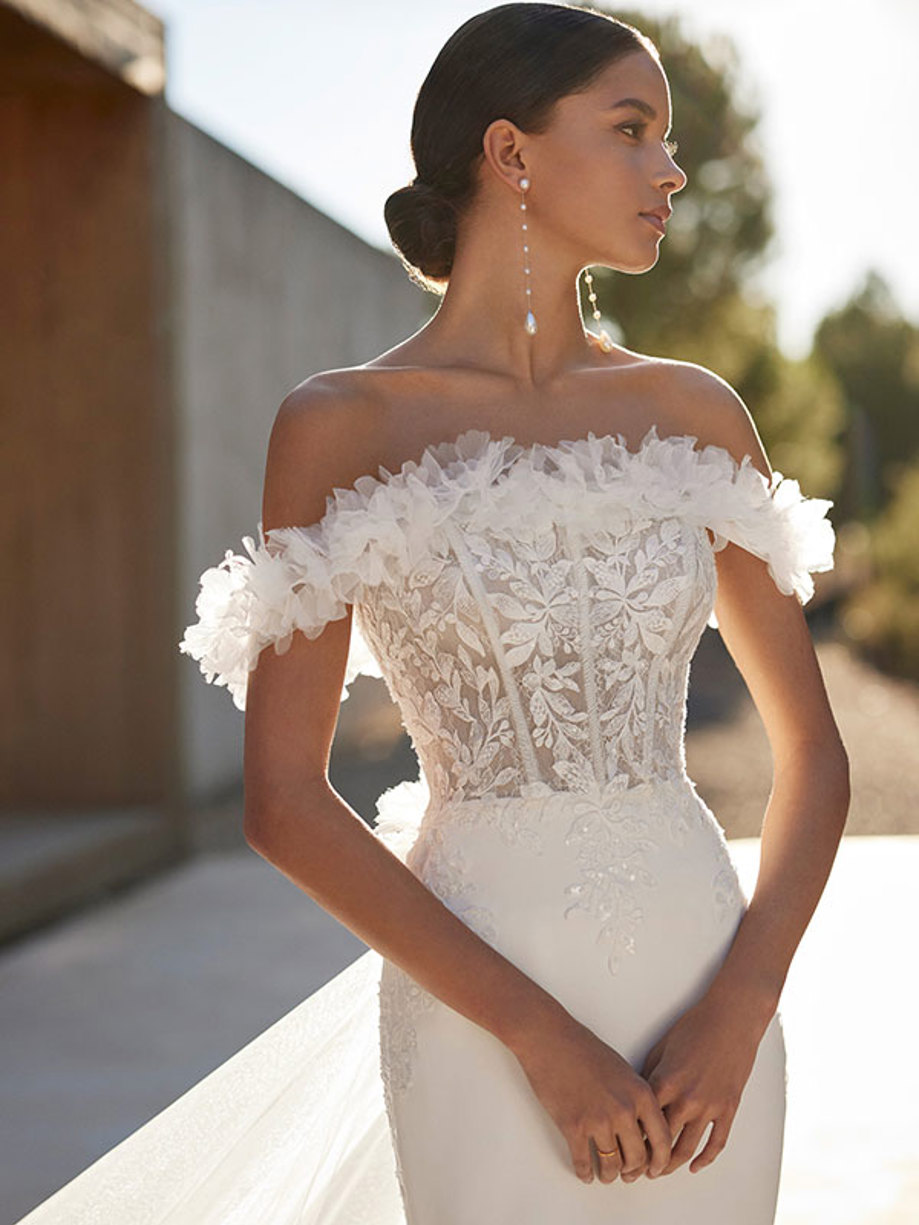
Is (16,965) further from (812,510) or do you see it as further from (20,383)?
(812,510)

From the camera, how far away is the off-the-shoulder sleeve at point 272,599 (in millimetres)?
1423

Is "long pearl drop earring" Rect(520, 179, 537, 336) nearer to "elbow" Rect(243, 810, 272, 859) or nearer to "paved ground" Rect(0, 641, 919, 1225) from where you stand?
"elbow" Rect(243, 810, 272, 859)

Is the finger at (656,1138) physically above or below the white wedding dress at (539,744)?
below

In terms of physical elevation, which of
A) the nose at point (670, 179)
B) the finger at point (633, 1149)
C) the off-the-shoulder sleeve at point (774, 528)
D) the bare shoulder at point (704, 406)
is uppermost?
the nose at point (670, 179)

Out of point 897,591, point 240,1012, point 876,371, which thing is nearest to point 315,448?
point 240,1012

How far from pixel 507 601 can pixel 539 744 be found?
5.4 inches

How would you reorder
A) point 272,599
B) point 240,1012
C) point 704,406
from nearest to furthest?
point 272,599 → point 704,406 → point 240,1012

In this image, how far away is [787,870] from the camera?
148cm

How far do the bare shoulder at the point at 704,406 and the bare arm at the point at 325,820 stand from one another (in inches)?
14.3

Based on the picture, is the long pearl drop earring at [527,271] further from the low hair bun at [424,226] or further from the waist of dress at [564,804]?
the waist of dress at [564,804]

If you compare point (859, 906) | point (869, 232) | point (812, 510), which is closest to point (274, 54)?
point (859, 906)

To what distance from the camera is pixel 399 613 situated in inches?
58.2

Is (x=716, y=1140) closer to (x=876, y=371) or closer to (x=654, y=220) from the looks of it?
(x=654, y=220)

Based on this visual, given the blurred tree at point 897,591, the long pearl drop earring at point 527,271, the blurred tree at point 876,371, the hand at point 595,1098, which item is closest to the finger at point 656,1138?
the hand at point 595,1098
